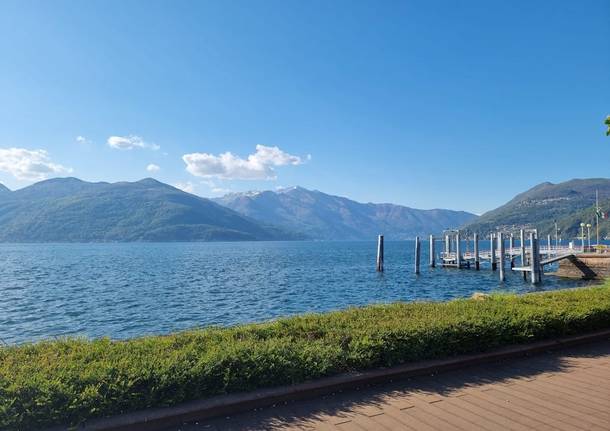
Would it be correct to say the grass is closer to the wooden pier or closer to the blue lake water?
the blue lake water

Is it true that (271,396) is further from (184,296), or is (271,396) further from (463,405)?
(184,296)

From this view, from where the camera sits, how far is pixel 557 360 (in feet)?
24.2

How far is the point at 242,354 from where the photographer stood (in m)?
5.65

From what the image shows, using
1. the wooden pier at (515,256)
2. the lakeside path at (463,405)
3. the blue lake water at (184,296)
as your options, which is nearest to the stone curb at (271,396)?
the lakeside path at (463,405)

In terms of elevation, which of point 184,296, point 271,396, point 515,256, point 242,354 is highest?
point 242,354

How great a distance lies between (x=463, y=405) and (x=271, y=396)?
2480 mm

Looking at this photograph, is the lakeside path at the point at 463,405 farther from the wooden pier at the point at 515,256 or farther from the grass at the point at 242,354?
the wooden pier at the point at 515,256

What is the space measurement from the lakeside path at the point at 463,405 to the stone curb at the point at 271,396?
3.7 inches

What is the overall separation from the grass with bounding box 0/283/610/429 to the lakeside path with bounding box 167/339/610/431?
0.46m

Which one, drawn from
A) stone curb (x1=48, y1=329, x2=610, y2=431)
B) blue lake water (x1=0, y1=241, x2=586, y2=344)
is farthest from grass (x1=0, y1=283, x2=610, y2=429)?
blue lake water (x1=0, y1=241, x2=586, y2=344)

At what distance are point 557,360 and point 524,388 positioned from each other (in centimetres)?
188

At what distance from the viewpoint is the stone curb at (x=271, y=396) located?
180 inches

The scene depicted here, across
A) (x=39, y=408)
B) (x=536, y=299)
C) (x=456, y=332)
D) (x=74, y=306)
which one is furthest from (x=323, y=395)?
(x=74, y=306)

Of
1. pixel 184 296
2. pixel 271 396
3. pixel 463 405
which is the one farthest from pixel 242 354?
pixel 184 296
